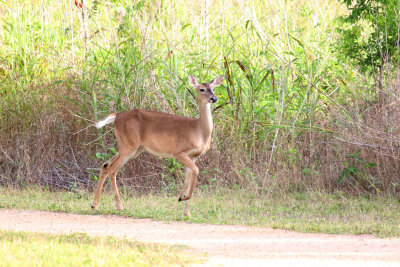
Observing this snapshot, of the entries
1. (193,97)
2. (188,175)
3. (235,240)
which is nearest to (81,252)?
(235,240)

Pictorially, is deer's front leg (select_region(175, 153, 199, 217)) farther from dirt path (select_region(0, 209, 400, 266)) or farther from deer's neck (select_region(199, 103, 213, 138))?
dirt path (select_region(0, 209, 400, 266))

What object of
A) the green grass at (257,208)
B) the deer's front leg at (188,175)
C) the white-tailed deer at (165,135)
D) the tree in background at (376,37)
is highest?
the tree in background at (376,37)

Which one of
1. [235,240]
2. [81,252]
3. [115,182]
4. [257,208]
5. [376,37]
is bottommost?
[257,208]

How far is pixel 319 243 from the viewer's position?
6.20 meters

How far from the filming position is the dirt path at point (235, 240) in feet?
18.0

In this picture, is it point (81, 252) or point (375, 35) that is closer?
point (81, 252)

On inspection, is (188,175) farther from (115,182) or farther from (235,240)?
(235,240)

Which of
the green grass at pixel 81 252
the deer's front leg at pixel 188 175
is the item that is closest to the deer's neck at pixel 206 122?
the deer's front leg at pixel 188 175

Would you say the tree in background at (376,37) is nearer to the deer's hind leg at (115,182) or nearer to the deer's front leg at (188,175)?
the deer's front leg at (188,175)

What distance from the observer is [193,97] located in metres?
10.4

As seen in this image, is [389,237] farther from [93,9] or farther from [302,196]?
[93,9]

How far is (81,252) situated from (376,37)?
5.48 m

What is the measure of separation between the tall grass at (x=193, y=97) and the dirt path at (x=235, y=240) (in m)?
2.32

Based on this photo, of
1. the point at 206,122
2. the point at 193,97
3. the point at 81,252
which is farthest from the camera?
the point at 193,97
